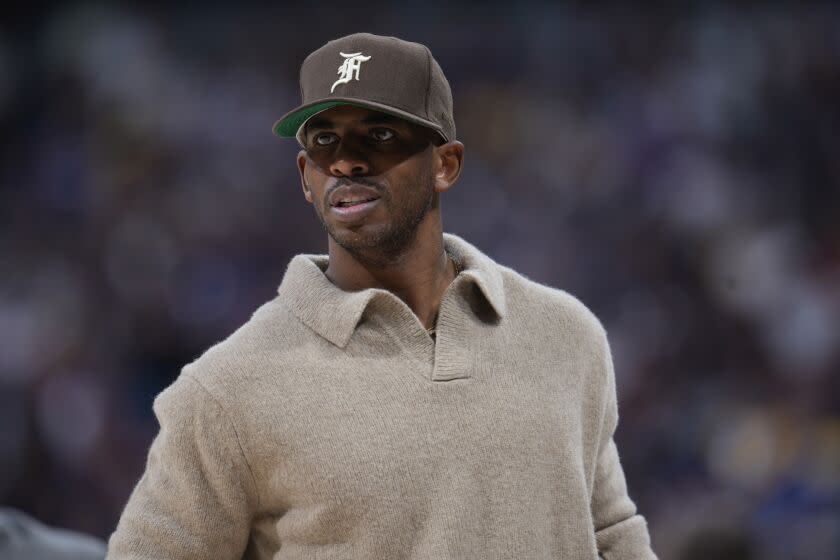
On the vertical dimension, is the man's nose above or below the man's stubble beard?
above

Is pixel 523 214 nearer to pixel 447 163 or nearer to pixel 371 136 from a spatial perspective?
pixel 447 163

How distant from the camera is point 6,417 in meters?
3.85

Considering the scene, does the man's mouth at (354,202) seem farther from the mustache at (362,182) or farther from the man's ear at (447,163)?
the man's ear at (447,163)

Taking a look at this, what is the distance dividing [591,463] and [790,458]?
8.42 ft

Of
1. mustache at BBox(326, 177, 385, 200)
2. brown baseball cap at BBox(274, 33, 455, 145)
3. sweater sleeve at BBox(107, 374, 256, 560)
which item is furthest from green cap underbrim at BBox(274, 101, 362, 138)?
sweater sleeve at BBox(107, 374, 256, 560)

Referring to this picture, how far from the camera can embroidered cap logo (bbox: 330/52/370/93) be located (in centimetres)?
164

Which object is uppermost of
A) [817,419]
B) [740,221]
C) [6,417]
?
[740,221]

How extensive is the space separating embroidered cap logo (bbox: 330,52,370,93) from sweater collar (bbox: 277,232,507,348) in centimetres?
29

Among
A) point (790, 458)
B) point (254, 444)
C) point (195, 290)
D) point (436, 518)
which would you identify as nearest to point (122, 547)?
point (254, 444)

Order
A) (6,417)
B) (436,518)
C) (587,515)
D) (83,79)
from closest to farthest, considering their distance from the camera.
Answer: (436,518) < (587,515) < (6,417) < (83,79)

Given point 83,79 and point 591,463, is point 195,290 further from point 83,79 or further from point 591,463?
point 591,463

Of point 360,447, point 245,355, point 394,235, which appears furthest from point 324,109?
point 360,447

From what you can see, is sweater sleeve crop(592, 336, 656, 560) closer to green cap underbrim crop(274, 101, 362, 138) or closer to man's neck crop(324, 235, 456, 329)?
man's neck crop(324, 235, 456, 329)

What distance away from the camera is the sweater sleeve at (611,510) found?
1851 mm
